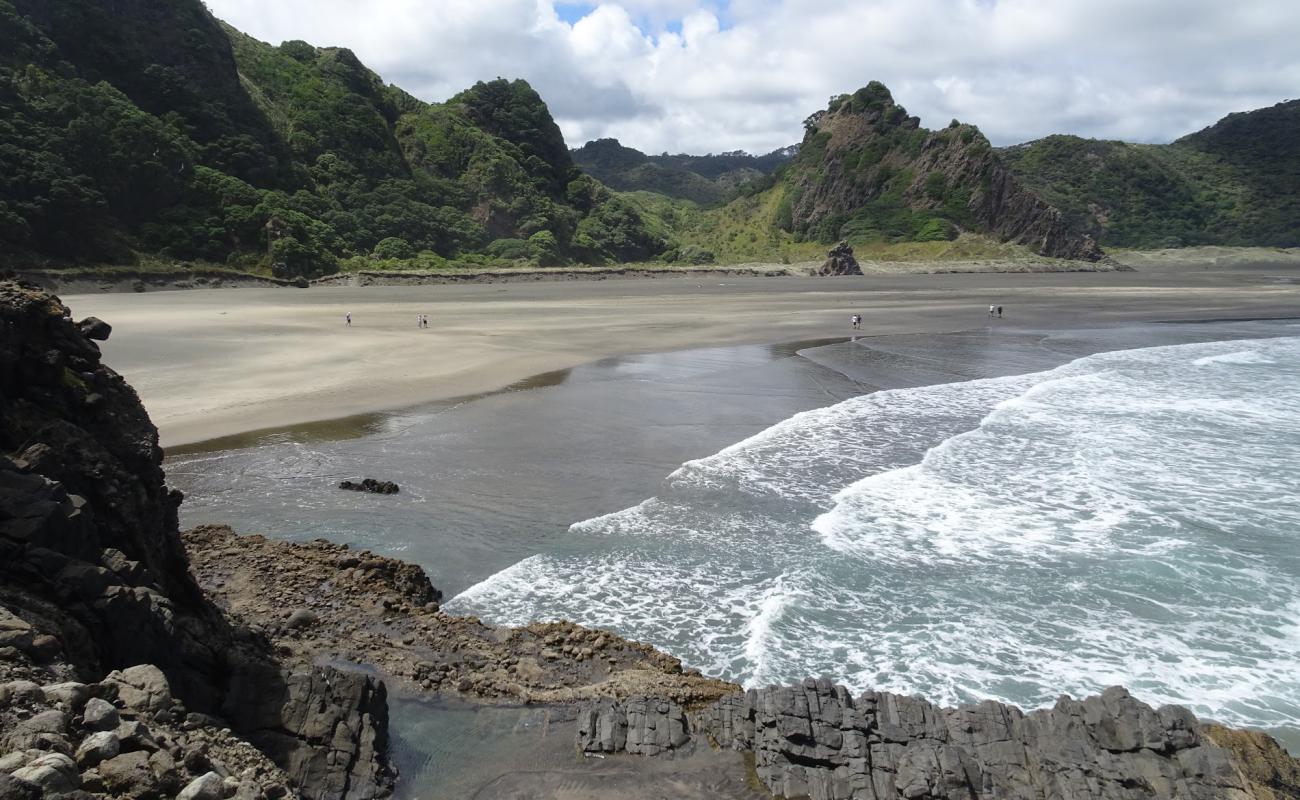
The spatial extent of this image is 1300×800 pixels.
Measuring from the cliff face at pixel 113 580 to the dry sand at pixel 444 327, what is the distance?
37.6 ft

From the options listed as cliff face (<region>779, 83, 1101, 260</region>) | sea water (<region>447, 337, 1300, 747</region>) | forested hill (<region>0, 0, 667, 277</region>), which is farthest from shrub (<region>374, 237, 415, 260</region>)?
sea water (<region>447, 337, 1300, 747</region>)

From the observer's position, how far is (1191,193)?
17900 centimetres

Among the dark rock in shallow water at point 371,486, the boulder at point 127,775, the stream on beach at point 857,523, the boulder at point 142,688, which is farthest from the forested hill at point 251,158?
the boulder at point 127,775

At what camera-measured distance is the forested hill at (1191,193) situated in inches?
6447

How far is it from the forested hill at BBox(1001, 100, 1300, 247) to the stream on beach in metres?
178

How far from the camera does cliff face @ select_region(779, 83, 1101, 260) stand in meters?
136

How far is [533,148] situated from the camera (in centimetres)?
14150

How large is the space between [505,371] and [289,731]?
69.7 ft

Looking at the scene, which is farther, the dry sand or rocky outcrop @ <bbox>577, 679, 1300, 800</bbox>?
the dry sand

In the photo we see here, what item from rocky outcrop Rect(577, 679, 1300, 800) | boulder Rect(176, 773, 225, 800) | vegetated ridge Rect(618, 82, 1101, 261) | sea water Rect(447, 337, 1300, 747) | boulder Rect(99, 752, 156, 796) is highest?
vegetated ridge Rect(618, 82, 1101, 261)

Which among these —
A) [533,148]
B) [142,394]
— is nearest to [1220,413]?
[142,394]

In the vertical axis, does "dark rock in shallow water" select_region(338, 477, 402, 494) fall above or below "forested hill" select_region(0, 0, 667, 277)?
below

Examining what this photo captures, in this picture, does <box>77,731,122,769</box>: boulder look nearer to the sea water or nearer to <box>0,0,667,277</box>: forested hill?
the sea water

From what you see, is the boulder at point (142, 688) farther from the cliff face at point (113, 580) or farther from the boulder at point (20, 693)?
the boulder at point (20, 693)
